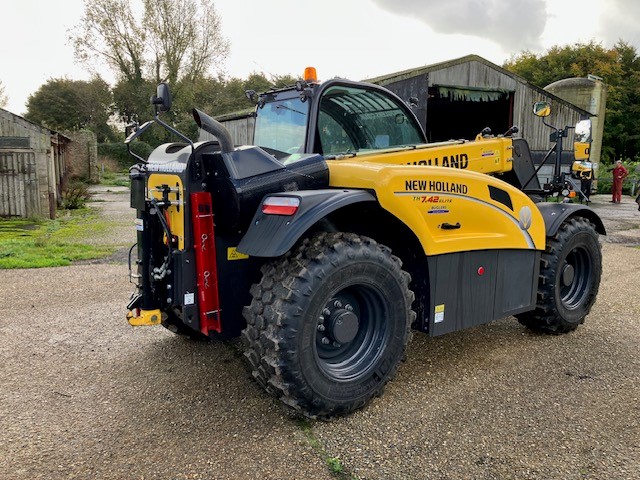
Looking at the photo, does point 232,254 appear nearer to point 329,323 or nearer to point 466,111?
point 329,323

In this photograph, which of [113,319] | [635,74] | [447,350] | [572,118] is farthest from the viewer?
[635,74]

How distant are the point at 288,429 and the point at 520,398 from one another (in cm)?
159

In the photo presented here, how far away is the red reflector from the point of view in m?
3.08

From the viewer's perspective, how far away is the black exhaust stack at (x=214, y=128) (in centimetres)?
307

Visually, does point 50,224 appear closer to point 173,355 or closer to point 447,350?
point 173,355

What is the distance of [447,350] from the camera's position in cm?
454

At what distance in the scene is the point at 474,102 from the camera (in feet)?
56.6

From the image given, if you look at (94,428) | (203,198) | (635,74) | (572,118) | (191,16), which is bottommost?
(94,428)

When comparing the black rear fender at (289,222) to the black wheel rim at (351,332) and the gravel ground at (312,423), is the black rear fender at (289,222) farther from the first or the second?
the gravel ground at (312,423)

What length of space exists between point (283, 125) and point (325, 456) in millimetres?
2536

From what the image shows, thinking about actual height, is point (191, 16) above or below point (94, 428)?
above

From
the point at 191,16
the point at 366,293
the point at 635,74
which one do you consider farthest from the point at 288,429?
the point at 635,74

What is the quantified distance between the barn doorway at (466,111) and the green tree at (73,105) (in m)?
28.3

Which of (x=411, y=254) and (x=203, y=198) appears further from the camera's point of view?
(x=411, y=254)
